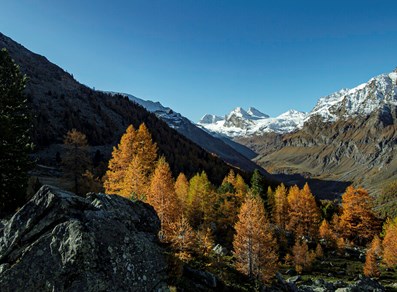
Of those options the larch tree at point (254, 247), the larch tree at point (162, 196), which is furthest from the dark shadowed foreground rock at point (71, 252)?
the larch tree at point (254, 247)

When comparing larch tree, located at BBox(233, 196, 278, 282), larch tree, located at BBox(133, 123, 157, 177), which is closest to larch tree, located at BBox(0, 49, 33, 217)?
larch tree, located at BBox(133, 123, 157, 177)

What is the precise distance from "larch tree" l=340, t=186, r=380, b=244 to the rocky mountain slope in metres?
63.9

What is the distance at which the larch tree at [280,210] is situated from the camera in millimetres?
84438

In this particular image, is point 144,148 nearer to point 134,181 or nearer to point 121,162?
point 121,162

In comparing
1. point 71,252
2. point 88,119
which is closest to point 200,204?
point 71,252

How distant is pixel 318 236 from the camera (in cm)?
8319

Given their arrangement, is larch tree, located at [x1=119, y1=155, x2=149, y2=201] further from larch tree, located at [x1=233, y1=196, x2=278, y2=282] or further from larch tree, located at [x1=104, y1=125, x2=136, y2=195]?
larch tree, located at [x1=233, y1=196, x2=278, y2=282]

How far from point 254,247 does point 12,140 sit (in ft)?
106

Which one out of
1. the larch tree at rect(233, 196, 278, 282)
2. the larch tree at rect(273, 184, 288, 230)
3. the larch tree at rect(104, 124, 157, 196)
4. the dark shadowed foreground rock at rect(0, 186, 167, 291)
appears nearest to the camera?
the dark shadowed foreground rock at rect(0, 186, 167, 291)

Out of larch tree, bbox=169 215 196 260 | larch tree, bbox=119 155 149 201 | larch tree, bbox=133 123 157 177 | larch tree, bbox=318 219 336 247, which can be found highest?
larch tree, bbox=133 123 157 177

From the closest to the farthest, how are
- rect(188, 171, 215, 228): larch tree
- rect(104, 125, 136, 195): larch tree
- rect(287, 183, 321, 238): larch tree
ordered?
rect(104, 125, 136, 195): larch tree < rect(188, 171, 215, 228): larch tree < rect(287, 183, 321, 238): larch tree

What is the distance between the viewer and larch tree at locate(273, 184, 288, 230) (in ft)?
277

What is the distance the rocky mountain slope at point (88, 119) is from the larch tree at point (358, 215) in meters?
63.9

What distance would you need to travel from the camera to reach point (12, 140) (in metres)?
27.8
